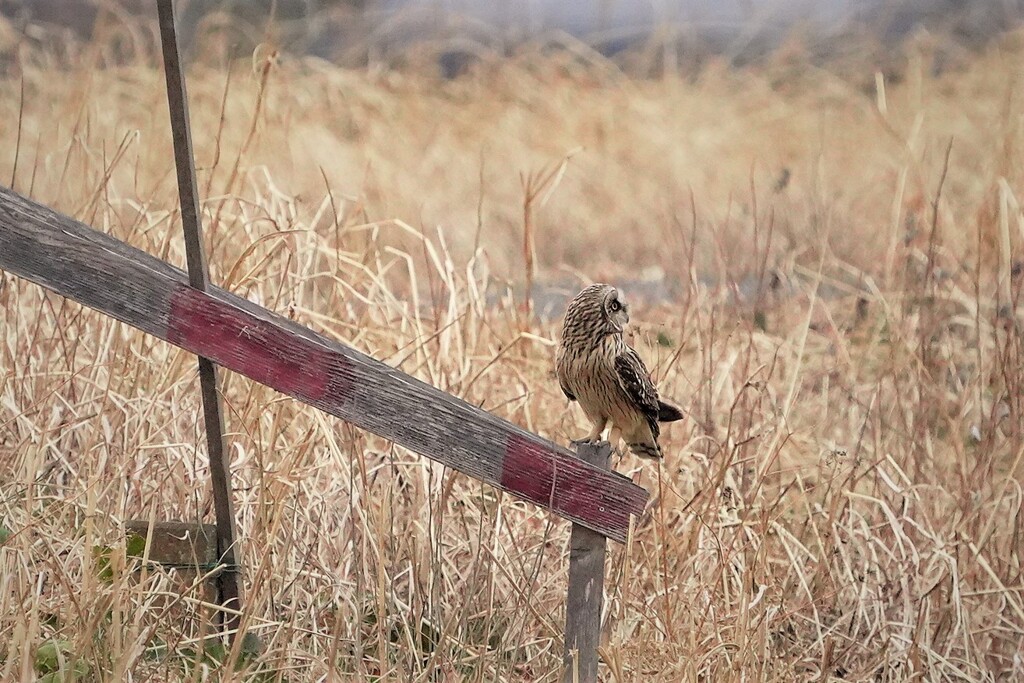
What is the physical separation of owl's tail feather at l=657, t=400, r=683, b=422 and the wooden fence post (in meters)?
0.29

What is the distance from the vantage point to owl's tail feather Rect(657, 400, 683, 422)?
2.49 m

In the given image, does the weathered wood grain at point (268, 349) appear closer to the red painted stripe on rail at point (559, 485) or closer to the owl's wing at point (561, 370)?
the red painted stripe on rail at point (559, 485)

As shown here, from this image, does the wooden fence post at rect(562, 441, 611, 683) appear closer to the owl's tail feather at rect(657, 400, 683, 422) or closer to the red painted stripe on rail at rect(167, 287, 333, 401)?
the owl's tail feather at rect(657, 400, 683, 422)

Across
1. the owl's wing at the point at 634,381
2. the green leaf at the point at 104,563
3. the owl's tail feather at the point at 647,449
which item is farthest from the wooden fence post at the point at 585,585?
the green leaf at the point at 104,563

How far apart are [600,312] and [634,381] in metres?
0.15

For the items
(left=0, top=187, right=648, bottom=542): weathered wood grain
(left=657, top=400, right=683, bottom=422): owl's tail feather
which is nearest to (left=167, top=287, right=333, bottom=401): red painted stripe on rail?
(left=0, top=187, right=648, bottom=542): weathered wood grain

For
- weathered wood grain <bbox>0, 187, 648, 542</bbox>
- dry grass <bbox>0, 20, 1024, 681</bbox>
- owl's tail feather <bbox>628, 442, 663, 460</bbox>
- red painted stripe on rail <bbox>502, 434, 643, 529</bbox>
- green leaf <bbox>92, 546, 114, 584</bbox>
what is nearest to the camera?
weathered wood grain <bbox>0, 187, 648, 542</bbox>

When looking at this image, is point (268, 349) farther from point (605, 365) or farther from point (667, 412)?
point (667, 412)

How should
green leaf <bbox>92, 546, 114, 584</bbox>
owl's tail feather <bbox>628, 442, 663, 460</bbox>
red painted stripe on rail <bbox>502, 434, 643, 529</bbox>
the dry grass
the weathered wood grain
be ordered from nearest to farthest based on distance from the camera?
the weathered wood grain → red painted stripe on rail <bbox>502, 434, 643, 529</bbox> → green leaf <bbox>92, 546, 114, 584</bbox> → the dry grass → owl's tail feather <bbox>628, 442, 663, 460</bbox>

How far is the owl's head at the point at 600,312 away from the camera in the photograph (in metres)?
2.41

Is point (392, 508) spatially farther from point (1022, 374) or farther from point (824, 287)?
point (824, 287)

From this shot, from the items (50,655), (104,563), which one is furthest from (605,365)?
(50,655)

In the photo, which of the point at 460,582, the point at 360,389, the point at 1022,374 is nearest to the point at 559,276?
the point at 1022,374

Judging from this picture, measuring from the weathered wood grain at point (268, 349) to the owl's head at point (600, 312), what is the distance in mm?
376
